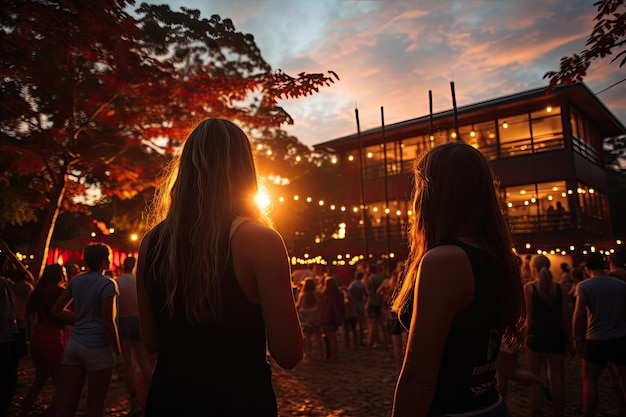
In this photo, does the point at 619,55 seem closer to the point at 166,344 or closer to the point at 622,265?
the point at 622,265

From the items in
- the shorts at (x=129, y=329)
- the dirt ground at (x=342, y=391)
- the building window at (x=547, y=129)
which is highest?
the building window at (x=547, y=129)

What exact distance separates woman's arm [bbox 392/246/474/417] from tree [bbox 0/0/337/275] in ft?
22.1

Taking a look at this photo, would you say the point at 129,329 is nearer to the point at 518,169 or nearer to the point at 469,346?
the point at 469,346

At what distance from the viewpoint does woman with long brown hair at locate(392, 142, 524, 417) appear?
1.72 metres

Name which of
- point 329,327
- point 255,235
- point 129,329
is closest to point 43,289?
point 129,329

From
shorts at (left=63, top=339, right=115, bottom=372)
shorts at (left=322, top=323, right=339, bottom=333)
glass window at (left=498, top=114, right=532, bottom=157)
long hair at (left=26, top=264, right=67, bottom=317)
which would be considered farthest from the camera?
glass window at (left=498, top=114, right=532, bottom=157)

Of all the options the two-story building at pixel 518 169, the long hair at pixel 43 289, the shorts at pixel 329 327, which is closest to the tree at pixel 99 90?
the long hair at pixel 43 289

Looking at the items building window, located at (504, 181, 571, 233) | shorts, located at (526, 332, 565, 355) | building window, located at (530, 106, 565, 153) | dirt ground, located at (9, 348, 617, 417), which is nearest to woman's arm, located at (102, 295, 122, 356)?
dirt ground, located at (9, 348, 617, 417)

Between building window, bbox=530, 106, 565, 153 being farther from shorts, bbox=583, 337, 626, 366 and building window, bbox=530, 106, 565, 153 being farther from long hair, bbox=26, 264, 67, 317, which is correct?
long hair, bbox=26, 264, 67, 317

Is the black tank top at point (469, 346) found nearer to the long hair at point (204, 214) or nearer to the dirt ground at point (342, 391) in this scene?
the long hair at point (204, 214)

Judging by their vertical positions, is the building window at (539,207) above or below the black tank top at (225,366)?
above

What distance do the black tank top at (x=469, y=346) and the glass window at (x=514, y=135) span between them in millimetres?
28055

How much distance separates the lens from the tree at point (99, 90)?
720cm

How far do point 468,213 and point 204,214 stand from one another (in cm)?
114
